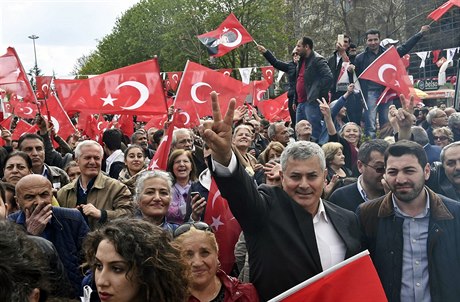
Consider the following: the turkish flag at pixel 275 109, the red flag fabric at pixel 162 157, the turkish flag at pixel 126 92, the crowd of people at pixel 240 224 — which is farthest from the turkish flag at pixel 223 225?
the turkish flag at pixel 275 109

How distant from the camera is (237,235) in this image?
481 cm

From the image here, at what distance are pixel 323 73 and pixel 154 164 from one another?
13.8 feet

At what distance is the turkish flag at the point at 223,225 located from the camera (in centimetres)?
468

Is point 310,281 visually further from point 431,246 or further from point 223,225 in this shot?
point 223,225

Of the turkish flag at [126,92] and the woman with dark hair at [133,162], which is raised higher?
the turkish flag at [126,92]

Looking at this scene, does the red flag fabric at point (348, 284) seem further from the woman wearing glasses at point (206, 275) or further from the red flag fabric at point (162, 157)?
the red flag fabric at point (162, 157)

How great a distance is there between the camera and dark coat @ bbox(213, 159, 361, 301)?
3.40 metres

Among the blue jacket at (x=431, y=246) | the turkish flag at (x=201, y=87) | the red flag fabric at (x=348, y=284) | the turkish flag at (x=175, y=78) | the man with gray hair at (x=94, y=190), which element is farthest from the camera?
the turkish flag at (x=175, y=78)

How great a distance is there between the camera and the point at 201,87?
8273 mm

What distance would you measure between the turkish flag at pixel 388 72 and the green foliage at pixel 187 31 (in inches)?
1353

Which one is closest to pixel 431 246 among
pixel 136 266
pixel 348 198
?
pixel 348 198

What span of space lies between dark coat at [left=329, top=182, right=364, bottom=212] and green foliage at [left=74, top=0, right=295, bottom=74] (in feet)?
125

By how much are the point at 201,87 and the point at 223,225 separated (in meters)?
3.67

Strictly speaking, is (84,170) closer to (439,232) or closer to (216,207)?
(216,207)
